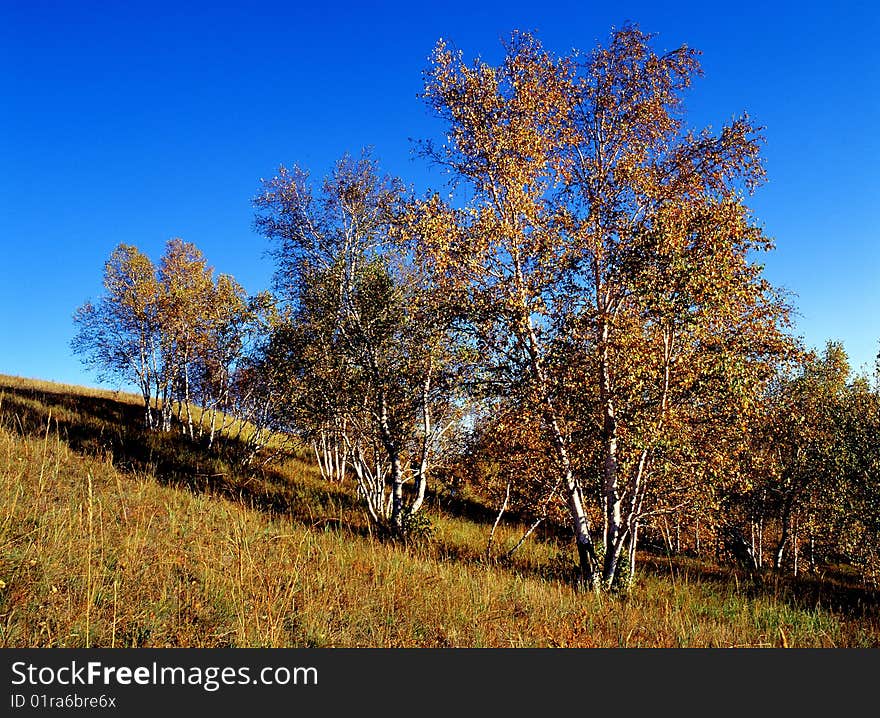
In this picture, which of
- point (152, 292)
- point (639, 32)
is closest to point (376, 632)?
point (639, 32)

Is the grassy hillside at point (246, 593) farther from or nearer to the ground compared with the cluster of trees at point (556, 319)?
nearer to the ground

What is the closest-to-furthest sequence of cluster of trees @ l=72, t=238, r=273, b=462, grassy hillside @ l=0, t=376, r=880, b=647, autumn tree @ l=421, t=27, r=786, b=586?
1. grassy hillside @ l=0, t=376, r=880, b=647
2. autumn tree @ l=421, t=27, r=786, b=586
3. cluster of trees @ l=72, t=238, r=273, b=462

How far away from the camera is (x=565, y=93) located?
1495 centimetres

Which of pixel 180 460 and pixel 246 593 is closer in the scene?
pixel 246 593

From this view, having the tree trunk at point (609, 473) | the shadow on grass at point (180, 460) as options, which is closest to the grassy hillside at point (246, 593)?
the tree trunk at point (609, 473)

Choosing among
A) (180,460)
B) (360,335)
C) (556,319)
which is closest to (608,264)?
(556,319)

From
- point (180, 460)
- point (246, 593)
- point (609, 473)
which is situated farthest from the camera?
point (180, 460)

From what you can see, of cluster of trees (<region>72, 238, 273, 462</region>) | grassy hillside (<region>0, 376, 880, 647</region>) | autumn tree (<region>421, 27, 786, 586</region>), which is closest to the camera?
grassy hillside (<region>0, 376, 880, 647</region>)

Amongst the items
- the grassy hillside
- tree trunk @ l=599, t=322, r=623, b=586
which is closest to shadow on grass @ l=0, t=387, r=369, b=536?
the grassy hillside

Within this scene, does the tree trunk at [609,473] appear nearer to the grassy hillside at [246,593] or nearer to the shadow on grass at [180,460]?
the grassy hillside at [246,593]

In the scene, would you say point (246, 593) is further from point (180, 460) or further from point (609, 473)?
point (180, 460)

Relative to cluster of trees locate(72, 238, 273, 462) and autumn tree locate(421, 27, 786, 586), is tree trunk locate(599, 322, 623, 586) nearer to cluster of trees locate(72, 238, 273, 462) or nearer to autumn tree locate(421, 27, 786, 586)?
autumn tree locate(421, 27, 786, 586)
